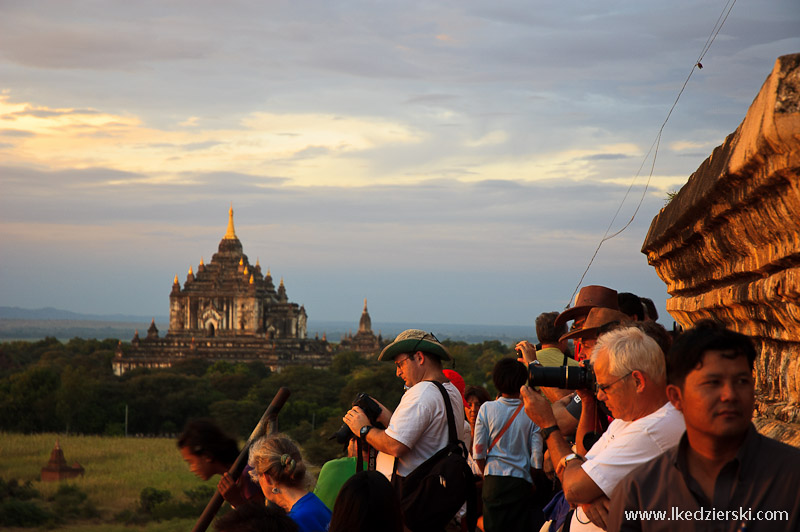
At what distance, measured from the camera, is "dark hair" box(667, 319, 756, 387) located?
2088 mm

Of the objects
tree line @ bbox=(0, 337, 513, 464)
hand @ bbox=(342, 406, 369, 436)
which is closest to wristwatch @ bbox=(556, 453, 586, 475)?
hand @ bbox=(342, 406, 369, 436)

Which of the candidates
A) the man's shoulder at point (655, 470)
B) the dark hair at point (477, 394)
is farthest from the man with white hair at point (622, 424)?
the dark hair at point (477, 394)

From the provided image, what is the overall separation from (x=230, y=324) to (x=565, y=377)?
67.6 metres

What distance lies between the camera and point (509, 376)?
4.90 meters

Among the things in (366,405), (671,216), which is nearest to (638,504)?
(671,216)

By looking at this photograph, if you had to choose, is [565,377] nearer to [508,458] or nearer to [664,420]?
[664,420]

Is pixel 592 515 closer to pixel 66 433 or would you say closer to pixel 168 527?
pixel 168 527

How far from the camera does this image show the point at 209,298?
7025 cm

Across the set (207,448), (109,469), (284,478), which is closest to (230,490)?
(207,448)

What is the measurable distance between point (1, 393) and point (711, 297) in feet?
150

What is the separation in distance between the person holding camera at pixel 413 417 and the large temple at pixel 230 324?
61207 millimetres

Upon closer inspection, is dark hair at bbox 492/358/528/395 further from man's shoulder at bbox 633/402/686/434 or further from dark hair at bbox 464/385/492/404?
man's shoulder at bbox 633/402/686/434

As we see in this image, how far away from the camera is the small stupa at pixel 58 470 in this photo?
2859 cm

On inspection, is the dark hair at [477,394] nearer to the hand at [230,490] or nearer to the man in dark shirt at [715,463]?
the hand at [230,490]
